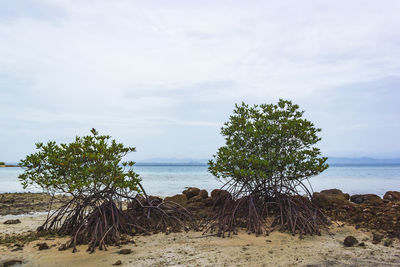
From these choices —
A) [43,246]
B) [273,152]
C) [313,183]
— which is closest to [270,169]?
[273,152]

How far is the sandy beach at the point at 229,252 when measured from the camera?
17.7ft

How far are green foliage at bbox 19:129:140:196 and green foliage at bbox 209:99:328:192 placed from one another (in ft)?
7.79

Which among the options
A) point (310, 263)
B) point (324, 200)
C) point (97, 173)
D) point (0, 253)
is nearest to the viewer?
point (310, 263)

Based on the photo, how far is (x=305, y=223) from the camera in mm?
7148

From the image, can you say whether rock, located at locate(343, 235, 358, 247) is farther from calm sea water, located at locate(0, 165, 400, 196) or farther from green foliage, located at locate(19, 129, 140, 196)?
calm sea water, located at locate(0, 165, 400, 196)

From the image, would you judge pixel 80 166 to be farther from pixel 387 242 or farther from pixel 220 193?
pixel 387 242

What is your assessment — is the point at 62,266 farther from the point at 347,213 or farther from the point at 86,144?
the point at 347,213

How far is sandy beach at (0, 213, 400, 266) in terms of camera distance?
541cm

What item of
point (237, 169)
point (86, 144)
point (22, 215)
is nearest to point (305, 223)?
point (237, 169)

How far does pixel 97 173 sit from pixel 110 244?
1.51m

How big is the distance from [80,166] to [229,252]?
3661 millimetres

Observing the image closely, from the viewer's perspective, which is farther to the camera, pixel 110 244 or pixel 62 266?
pixel 110 244

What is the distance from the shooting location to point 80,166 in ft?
22.8

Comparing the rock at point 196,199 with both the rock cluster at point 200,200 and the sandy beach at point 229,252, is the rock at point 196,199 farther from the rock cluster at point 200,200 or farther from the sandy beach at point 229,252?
the sandy beach at point 229,252
